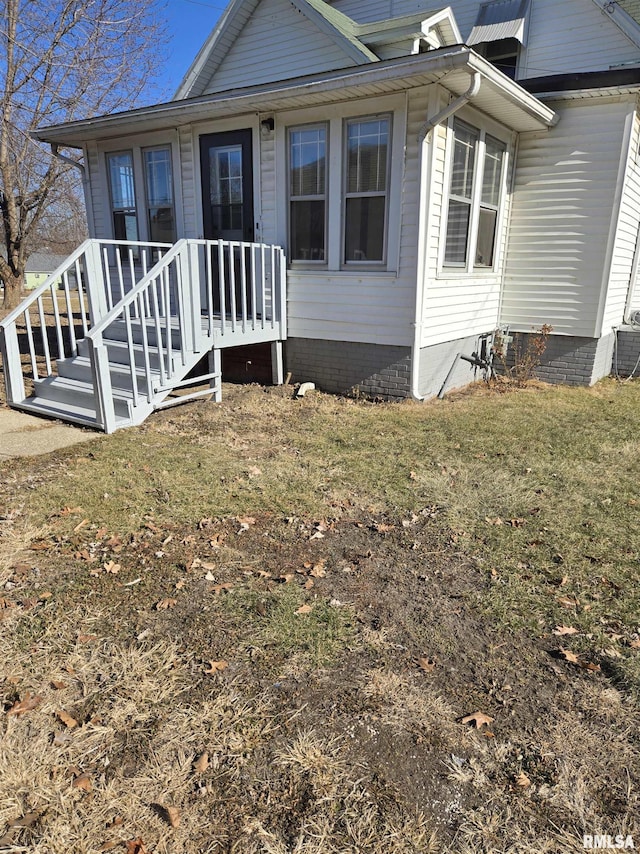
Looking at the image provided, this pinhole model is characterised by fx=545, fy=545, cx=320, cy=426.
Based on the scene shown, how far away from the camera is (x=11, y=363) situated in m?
5.79

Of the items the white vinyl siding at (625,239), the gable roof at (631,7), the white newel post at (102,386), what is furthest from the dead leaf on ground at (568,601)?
the gable roof at (631,7)

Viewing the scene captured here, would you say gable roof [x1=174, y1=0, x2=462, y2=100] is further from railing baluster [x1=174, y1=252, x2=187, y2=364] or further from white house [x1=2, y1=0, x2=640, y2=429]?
railing baluster [x1=174, y1=252, x2=187, y2=364]

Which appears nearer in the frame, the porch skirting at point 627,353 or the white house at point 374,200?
the white house at point 374,200

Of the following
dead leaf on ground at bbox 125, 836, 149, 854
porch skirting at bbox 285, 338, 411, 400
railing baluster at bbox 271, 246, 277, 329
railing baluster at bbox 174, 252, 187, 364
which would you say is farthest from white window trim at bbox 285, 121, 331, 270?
dead leaf on ground at bbox 125, 836, 149, 854

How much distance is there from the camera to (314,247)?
22.8 ft

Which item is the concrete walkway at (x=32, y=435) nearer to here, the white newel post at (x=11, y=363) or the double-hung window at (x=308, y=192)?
the white newel post at (x=11, y=363)

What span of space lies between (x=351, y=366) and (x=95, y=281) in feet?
10.6

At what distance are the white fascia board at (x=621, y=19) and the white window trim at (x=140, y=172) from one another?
808cm

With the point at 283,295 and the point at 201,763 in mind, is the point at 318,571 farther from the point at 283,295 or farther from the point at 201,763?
the point at 283,295

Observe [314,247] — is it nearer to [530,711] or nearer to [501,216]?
[501,216]

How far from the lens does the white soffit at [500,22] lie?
33.7ft

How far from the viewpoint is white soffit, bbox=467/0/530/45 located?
10273mm

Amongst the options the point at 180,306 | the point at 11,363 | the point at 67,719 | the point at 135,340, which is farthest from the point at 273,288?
the point at 67,719

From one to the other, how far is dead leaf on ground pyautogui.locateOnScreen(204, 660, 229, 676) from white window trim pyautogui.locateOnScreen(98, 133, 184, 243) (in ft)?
22.5
